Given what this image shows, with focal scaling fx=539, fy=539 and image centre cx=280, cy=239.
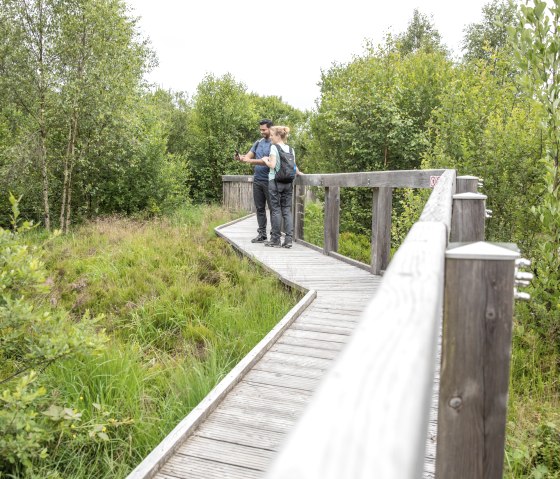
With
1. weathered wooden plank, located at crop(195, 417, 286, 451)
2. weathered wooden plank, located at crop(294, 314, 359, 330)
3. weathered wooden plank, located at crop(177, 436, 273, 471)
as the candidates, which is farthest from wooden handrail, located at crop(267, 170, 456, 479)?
weathered wooden plank, located at crop(294, 314, 359, 330)

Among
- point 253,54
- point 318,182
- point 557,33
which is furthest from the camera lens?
point 253,54

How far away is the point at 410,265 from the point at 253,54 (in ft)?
178

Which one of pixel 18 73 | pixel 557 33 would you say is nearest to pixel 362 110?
pixel 18 73

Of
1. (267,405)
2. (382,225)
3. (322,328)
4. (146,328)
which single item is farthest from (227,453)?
(382,225)

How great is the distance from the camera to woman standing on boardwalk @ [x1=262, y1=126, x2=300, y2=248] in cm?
757

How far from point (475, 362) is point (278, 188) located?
21.8 ft

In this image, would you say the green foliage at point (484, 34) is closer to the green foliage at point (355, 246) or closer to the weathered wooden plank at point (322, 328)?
the green foliage at point (355, 246)

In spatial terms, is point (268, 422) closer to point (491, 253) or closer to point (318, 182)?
point (491, 253)

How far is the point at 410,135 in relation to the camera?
48.3ft

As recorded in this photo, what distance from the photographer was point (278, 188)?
7855 mm

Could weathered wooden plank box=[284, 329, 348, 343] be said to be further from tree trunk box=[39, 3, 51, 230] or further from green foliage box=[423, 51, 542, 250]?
tree trunk box=[39, 3, 51, 230]

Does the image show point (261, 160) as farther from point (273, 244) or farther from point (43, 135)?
point (43, 135)

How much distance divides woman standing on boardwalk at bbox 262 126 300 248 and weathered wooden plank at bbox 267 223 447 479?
6.84m

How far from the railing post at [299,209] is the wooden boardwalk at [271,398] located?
11.5 feet
